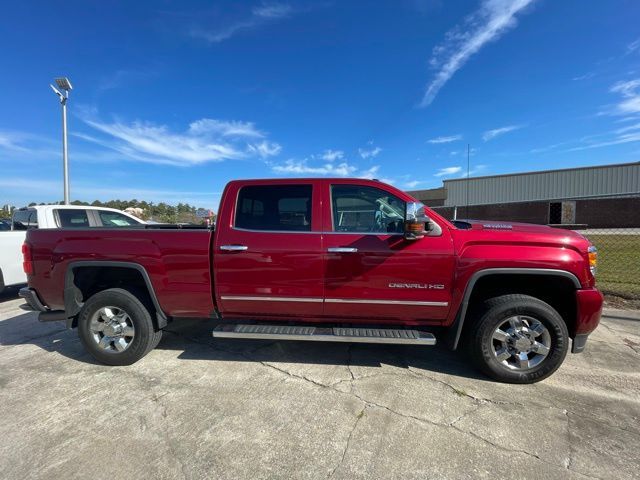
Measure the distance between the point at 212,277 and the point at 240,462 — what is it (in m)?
1.78

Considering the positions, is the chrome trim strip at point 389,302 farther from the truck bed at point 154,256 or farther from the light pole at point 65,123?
the light pole at point 65,123

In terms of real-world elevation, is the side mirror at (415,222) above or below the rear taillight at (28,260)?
above

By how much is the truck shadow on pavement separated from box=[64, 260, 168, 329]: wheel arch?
55 cm

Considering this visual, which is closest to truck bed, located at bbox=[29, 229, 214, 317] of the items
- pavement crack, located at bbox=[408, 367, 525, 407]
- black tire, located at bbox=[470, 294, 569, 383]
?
pavement crack, located at bbox=[408, 367, 525, 407]

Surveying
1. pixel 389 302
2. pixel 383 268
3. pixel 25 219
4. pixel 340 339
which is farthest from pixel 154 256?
pixel 25 219

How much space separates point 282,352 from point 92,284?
232 centimetres

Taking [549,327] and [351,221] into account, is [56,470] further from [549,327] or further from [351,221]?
[549,327]

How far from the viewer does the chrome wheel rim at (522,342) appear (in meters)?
3.31

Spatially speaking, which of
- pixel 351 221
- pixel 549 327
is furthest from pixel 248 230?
pixel 549 327

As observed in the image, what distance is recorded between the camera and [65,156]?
46.0ft

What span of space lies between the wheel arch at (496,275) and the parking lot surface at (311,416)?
0.53 metres

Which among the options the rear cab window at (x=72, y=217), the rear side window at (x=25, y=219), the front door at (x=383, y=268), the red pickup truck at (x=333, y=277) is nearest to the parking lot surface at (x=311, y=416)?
the red pickup truck at (x=333, y=277)

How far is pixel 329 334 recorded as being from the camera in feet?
11.2

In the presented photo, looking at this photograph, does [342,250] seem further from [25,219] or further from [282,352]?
[25,219]
